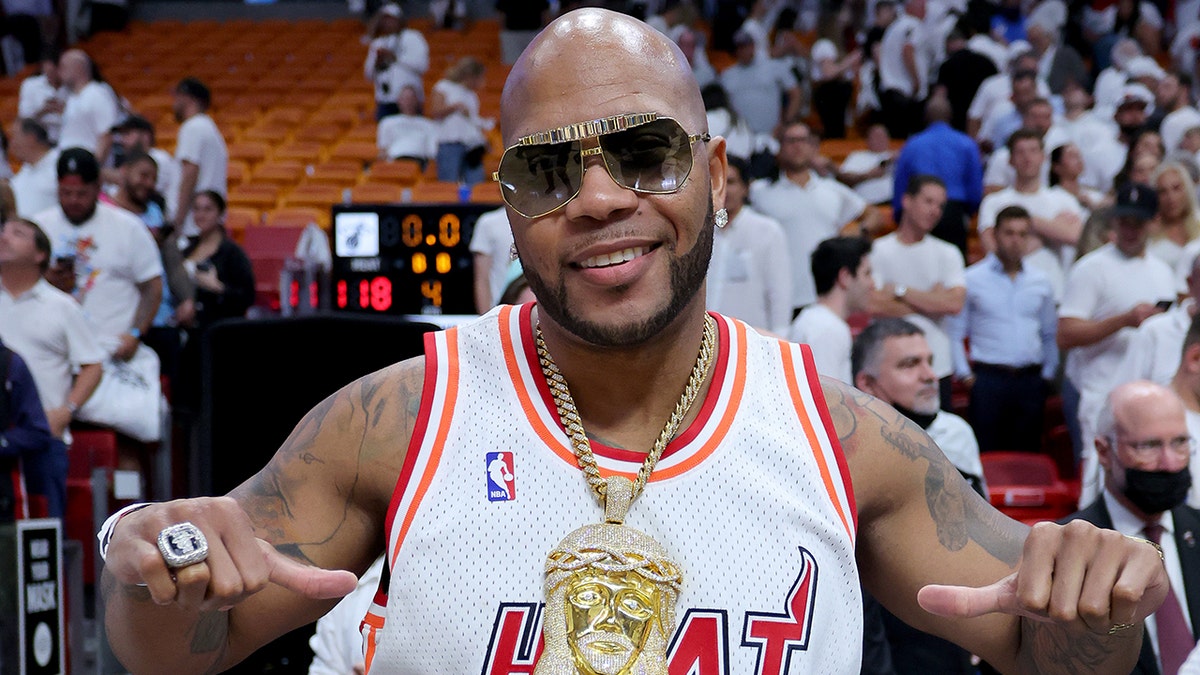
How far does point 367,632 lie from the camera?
2305 millimetres

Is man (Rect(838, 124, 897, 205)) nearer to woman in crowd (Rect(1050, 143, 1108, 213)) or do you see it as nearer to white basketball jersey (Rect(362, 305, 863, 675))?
woman in crowd (Rect(1050, 143, 1108, 213))

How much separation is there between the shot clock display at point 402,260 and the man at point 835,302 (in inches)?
73.3

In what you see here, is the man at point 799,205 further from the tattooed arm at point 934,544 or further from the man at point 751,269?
the tattooed arm at point 934,544

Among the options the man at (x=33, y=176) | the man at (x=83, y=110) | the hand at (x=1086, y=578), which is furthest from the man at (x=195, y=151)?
the hand at (x=1086, y=578)

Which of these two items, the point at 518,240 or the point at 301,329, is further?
the point at 301,329

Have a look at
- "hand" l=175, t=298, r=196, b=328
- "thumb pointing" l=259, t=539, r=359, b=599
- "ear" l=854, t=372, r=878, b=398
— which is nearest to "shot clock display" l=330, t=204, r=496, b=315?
"hand" l=175, t=298, r=196, b=328

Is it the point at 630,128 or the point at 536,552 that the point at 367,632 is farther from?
the point at 630,128

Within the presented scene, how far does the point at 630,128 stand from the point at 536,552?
2.12ft

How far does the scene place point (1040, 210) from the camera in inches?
376

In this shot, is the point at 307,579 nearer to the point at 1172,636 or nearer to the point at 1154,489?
the point at 1172,636

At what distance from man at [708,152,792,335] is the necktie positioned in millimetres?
3290

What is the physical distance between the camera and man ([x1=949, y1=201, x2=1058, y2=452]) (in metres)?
8.29

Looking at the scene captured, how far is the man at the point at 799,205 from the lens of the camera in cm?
957

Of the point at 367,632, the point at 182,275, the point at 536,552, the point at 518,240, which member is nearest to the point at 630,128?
the point at 518,240
